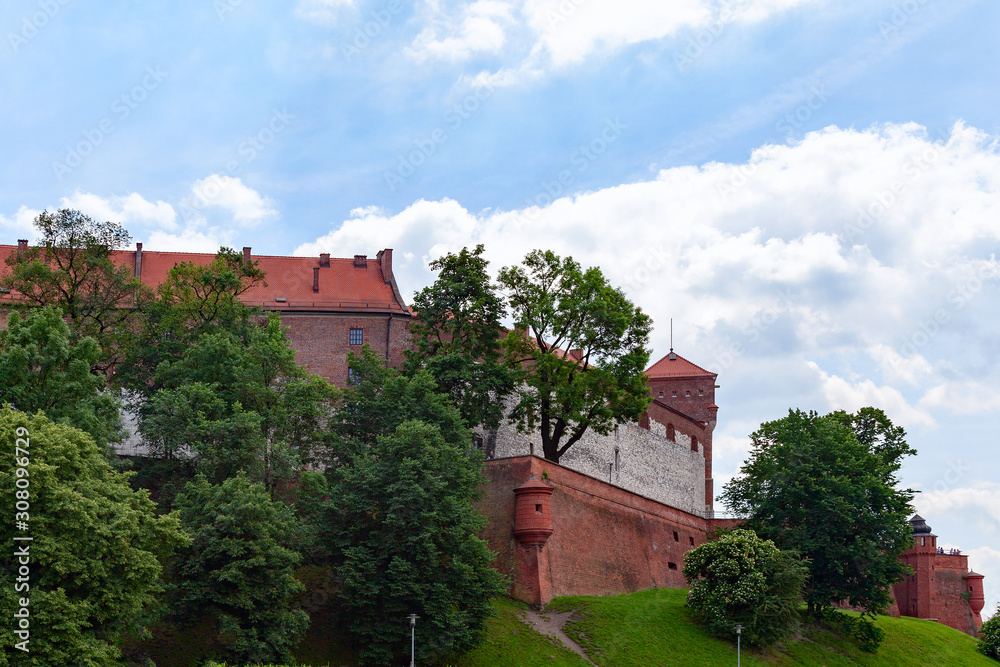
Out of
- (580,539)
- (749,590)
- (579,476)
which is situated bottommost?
(749,590)

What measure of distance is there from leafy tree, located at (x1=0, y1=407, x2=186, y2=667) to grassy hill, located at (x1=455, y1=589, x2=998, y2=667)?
1109 centimetres

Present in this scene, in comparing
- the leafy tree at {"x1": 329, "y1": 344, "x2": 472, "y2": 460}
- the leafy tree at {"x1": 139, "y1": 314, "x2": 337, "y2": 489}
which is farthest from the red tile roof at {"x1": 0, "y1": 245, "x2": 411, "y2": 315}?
the leafy tree at {"x1": 329, "y1": 344, "x2": 472, "y2": 460}

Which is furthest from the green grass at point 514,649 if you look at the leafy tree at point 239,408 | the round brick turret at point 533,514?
the leafy tree at point 239,408

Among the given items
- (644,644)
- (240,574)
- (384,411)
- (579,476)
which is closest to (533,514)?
(579,476)

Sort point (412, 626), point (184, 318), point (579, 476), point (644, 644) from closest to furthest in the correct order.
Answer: point (412, 626), point (644, 644), point (184, 318), point (579, 476)

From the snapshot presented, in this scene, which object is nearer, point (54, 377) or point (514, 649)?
point (54, 377)

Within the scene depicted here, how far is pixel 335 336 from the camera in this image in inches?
2048

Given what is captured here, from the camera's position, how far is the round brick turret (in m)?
38.4

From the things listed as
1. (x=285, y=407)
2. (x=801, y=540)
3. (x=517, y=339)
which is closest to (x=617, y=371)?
(x=517, y=339)

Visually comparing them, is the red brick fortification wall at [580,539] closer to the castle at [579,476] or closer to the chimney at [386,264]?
the castle at [579,476]

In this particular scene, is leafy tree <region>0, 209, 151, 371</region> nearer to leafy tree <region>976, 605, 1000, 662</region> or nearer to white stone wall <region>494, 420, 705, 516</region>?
white stone wall <region>494, 420, 705, 516</region>

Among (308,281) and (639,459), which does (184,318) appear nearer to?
(308,281)

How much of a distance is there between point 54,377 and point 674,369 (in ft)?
140

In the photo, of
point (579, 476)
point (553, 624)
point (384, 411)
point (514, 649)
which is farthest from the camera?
point (579, 476)
